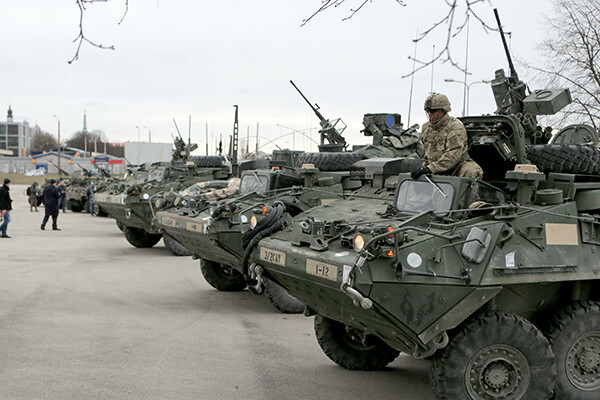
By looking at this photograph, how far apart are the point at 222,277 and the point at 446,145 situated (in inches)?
233

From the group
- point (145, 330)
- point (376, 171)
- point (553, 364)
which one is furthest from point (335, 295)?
point (145, 330)

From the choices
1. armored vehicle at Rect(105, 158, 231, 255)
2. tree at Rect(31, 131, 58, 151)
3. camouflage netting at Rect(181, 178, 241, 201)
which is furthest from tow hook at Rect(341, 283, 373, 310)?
tree at Rect(31, 131, 58, 151)

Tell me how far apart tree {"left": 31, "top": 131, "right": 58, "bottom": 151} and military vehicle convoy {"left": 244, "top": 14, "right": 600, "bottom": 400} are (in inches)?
5088

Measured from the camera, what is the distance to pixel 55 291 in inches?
456

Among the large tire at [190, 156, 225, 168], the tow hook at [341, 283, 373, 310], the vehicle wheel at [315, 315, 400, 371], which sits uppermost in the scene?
the large tire at [190, 156, 225, 168]

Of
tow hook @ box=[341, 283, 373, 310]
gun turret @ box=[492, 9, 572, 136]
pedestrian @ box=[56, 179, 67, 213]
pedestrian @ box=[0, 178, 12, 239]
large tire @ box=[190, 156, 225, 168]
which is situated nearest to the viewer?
tow hook @ box=[341, 283, 373, 310]

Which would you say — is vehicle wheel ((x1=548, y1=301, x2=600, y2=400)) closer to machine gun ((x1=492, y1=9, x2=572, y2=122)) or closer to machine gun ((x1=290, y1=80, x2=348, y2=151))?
machine gun ((x1=492, y1=9, x2=572, y2=122))

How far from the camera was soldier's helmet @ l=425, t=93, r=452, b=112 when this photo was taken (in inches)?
290

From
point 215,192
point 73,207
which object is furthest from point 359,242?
point 73,207

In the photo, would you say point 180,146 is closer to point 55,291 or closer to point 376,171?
point 55,291

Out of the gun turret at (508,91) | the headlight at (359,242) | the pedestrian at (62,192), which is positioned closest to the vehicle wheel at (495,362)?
the headlight at (359,242)

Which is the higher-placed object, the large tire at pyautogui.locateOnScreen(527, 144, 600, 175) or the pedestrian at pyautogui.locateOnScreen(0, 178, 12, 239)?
the large tire at pyautogui.locateOnScreen(527, 144, 600, 175)

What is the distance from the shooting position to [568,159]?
7.11 metres

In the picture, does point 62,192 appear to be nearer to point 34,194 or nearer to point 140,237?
point 34,194
